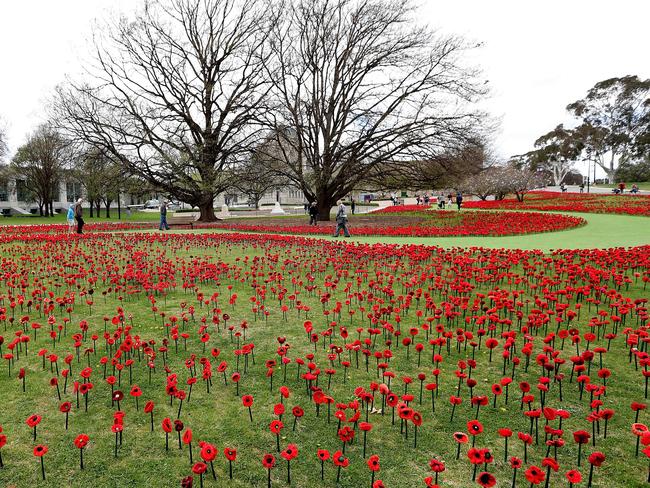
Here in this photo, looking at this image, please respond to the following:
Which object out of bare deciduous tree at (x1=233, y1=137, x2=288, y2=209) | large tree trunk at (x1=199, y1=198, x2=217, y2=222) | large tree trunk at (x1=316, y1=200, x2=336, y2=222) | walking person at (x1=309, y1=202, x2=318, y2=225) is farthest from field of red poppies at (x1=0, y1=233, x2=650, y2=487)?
large tree trunk at (x1=199, y1=198, x2=217, y2=222)

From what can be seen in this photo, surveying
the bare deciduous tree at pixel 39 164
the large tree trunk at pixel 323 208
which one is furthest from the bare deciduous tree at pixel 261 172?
the bare deciduous tree at pixel 39 164

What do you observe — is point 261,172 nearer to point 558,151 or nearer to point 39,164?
point 39,164

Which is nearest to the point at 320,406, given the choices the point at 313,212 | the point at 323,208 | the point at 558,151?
the point at 313,212

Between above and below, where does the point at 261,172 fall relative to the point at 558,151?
below

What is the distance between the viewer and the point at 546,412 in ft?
7.81

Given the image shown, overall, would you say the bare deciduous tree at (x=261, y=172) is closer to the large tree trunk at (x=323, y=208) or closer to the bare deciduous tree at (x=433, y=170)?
the large tree trunk at (x=323, y=208)

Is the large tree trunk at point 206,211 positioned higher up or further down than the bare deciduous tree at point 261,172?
further down

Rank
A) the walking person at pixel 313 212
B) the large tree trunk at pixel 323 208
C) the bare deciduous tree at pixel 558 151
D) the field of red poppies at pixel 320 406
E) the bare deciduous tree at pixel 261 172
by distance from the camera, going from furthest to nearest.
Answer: the bare deciduous tree at pixel 558 151, the large tree trunk at pixel 323 208, the bare deciduous tree at pixel 261 172, the walking person at pixel 313 212, the field of red poppies at pixel 320 406

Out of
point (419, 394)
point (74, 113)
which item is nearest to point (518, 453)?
point (419, 394)

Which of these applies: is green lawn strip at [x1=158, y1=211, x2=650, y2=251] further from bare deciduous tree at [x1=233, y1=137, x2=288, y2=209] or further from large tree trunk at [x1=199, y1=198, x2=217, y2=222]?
large tree trunk at [x1=199, y1=198, x2=217, y2=222]

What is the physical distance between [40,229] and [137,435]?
24052 mm

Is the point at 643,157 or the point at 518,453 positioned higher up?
the point at 643,157

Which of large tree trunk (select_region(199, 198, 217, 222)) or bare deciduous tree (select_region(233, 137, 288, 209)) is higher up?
bare deciduous tree (select_region(233, 137, 288, 209))

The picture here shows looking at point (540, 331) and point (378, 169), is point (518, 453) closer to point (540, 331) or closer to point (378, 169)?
point (540, 331)
